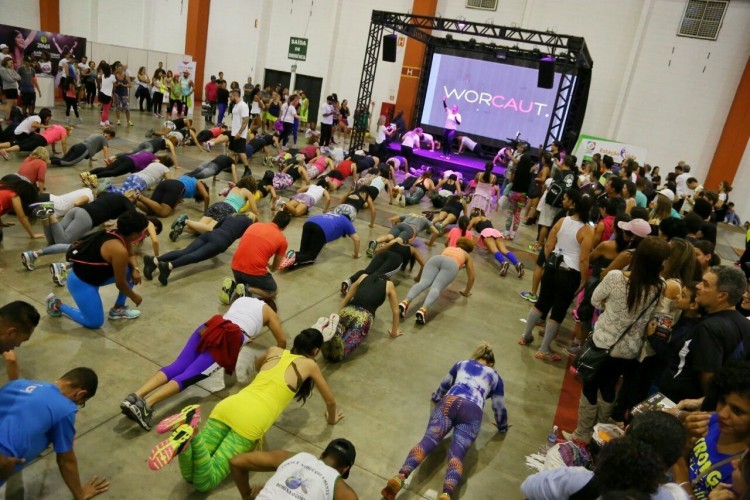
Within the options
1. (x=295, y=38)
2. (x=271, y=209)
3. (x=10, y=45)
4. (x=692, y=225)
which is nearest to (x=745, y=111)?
(x=692, y=225)

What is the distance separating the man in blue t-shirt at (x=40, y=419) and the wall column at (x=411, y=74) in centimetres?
1717

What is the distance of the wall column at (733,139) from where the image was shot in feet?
46.2

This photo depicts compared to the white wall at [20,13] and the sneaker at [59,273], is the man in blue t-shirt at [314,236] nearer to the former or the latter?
the sneaker at [59,273]

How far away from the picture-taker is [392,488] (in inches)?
119

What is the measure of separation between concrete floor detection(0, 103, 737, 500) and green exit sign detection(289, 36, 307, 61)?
15.9m

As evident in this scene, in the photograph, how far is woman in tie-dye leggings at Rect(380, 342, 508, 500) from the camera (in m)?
3.17

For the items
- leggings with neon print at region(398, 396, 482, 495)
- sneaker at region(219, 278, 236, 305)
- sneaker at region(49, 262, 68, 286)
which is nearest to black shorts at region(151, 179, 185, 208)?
sneaker at region(49, 262, 68, 286)

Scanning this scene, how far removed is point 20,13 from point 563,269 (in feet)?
74.4

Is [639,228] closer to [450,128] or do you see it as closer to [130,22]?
[450,128]

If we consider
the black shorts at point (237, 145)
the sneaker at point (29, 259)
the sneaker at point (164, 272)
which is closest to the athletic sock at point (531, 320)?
the sneaker at point (164, 272)

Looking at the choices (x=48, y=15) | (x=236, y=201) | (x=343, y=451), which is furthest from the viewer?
(x=48, y=15)

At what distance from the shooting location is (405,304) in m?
5.62

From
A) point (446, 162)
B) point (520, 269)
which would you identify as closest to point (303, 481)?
point (520, 269)

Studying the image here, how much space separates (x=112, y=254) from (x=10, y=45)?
1653 centimetres
